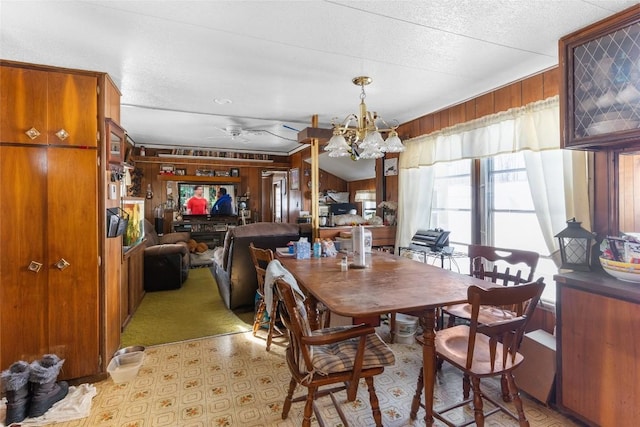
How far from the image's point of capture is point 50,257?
2037 millimetres

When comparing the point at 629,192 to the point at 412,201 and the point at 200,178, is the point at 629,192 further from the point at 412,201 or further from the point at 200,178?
the point at 200,178

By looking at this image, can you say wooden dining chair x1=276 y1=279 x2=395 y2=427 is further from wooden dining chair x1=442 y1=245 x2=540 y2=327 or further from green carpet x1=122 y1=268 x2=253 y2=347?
green carpet x1=122 y1=268 x2=253 y2=347

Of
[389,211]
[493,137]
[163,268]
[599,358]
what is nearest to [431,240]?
[389,211]

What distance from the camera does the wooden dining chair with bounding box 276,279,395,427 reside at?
1.38 m

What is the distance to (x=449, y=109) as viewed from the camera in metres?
3.38

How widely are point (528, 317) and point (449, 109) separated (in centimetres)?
259

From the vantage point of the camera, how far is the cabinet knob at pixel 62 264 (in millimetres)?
2049

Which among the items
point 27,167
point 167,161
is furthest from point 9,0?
point 167,161

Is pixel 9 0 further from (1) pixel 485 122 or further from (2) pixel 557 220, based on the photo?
(2) pixel 557 220

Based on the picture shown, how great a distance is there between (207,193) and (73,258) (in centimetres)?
522

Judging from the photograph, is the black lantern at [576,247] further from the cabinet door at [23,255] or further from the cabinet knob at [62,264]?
the cabinet door at [23,255]

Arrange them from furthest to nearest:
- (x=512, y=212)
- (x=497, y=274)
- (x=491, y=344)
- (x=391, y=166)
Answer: (x=391, y=166) < (x=512, y=212) < (x=497, y=274) < (x=491, y=344)

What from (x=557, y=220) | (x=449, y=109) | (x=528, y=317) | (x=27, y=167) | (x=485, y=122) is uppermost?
(x=449, y=109)

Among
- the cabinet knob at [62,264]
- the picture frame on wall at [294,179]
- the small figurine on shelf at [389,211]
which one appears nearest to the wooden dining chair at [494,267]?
the small figurine on shelf at [389,211]
